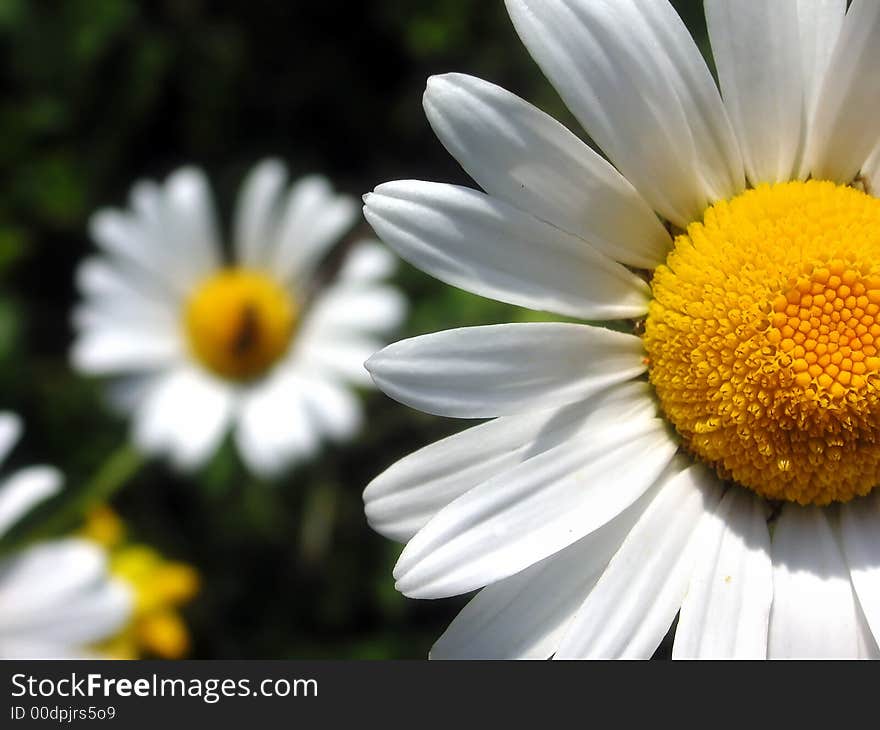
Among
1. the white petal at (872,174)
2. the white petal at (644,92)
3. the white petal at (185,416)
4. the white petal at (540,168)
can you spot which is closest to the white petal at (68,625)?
the white petal at (185,416)

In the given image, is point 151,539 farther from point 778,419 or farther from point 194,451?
point 778,419

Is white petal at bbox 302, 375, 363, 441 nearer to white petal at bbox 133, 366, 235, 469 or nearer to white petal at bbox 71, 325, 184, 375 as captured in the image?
white petal at bbox 133, 366, 235, 469

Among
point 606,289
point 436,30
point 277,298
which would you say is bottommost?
point 606,289

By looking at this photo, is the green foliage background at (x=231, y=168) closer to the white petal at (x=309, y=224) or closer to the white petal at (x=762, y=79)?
the white petal at (x=309, y=224)

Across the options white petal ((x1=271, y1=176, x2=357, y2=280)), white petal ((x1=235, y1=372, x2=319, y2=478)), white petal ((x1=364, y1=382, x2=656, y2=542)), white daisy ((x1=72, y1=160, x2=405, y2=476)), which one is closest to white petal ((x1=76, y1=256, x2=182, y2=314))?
white daisy ((x1=72, y1=160, x2=405, y2=476))

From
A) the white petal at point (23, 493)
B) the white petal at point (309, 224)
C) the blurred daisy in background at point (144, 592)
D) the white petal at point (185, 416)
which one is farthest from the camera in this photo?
the white petal at point (309, 224)

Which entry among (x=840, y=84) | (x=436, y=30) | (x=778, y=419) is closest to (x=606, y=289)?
(x=778, y=419)

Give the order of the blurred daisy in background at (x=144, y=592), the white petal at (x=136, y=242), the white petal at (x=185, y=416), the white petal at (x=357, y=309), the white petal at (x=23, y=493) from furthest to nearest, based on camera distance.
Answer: the white petal at (x=136, y=242)
the white petal at (x=185, y=416)
the white petal at (x=357, y=309)
the blurred daisy in background at (x=144, y=592)
the white petal at (x=23, y=493)
